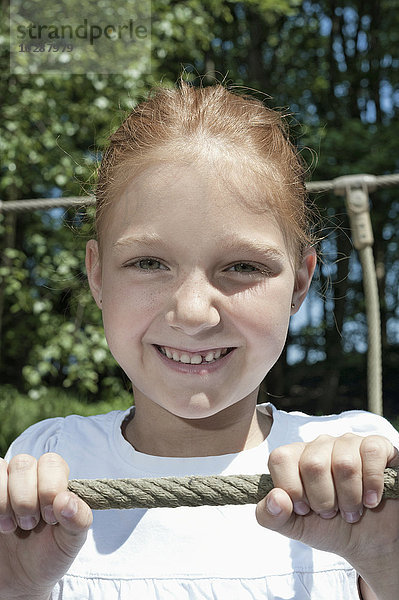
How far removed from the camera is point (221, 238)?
722 millimetres

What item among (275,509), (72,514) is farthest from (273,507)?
(72,514)

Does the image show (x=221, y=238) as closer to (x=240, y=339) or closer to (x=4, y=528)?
(x=240, y=339)

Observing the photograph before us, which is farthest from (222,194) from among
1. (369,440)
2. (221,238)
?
(369,440)

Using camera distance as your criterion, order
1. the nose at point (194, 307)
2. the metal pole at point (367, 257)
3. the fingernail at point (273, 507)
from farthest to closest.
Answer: the metal pole at point (367, 257) < the nose at point (194, 307) < the fingernail at point (273, 507)

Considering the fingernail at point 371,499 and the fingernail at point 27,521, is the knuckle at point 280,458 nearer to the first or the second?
the fingernail at point 371,499

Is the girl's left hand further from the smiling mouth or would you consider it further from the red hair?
the red hair

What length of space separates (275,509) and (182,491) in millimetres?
76

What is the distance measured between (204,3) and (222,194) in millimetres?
4678

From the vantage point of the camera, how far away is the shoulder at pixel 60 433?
91cm

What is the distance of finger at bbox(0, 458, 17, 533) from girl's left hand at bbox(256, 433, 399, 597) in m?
0.21

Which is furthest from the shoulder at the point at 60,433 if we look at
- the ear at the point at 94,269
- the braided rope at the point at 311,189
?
the braided rope at the point at 311,189

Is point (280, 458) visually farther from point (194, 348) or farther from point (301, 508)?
point (194, 348)

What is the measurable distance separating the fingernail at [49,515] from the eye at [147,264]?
30 centimetres

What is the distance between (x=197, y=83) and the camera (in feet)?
19.2
